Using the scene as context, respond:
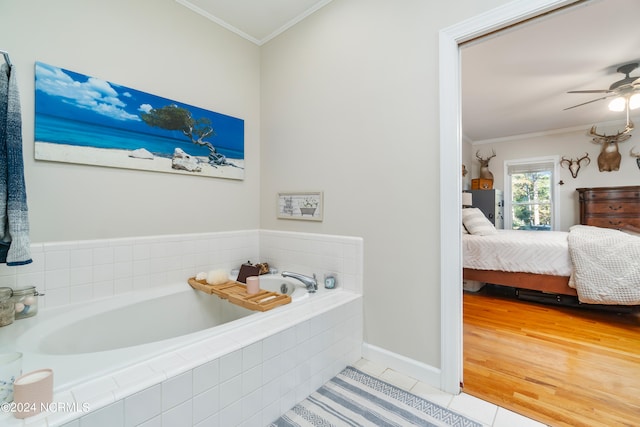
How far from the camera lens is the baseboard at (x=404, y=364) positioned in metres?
1.63

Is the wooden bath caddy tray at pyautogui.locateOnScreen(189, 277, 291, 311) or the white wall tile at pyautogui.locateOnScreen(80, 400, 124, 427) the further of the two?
the wooden bath caddy tray at pyautogui.locateOnScreen(189, 277, 291, 311)

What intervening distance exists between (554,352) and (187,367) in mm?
2519

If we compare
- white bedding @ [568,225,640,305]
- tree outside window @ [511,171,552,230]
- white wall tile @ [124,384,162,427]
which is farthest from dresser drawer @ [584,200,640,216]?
white wall tile @ [124,384,162,427]

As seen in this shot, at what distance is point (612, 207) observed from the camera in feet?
13.9

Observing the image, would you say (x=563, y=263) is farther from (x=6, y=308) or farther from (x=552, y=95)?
(x=6, y=308)

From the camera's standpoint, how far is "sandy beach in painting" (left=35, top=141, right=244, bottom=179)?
158cm

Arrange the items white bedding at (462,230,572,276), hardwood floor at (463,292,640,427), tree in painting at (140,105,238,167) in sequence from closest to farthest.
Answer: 1. hardwood floor at (463,292,640,427)
2. tree in painting at (140,105,238,167)
3. white bedding at (462,230,572,276)

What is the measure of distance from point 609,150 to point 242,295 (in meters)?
5.91

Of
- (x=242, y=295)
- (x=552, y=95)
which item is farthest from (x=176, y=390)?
(x=552, y=95)

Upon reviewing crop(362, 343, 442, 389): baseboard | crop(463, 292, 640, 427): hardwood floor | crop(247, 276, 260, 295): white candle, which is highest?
crop(247, 276, 260, 295): white candle

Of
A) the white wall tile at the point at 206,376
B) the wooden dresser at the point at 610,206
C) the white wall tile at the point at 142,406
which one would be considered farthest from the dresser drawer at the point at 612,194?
the white wall tile at the point at 142,406

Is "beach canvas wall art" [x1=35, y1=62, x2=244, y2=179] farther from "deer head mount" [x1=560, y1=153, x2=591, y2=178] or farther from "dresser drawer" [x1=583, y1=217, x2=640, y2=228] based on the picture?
Answer: "deer head mount" [x1=560, y1=153, x2=591, y2=178]

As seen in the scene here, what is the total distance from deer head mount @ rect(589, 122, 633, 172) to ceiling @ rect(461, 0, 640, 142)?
0.91 ft

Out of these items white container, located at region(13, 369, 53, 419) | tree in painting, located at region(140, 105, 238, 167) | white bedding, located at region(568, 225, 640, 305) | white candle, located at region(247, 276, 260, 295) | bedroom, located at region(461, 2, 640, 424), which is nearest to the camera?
white container, located at region(13, 369, 53, 419)
